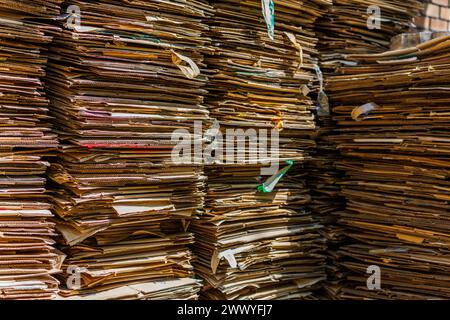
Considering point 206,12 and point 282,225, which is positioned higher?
point 206,12

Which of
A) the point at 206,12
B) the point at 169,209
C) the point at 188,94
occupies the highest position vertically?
the point at 206,12

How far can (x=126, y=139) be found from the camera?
2541 millimetres

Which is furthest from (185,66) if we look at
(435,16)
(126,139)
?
(435,16)

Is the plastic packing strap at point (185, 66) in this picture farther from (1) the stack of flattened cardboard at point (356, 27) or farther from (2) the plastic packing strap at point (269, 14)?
(1) the stack of flattened cardboard at point (356, 27)

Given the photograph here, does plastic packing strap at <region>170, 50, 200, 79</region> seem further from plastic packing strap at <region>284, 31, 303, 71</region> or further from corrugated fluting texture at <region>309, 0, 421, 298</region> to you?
corrugated fluting texture at <region>309, 0, 421, 298</region>

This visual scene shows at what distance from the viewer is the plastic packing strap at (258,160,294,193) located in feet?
10.2

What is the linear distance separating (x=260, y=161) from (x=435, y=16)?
2.00m

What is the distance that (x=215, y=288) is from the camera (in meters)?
2.95

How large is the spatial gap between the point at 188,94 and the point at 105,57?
1.56ft

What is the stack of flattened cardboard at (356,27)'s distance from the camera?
135 inches

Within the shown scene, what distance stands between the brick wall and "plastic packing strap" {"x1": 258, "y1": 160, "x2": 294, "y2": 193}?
1578 millimetres

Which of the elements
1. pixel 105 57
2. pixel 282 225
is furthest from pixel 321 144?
pixel 105 57

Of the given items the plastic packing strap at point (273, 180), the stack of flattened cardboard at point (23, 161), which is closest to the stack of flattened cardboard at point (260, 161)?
the plastic packing strap at point (273, 180)

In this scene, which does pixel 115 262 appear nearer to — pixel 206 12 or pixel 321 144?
pixel 206 12
